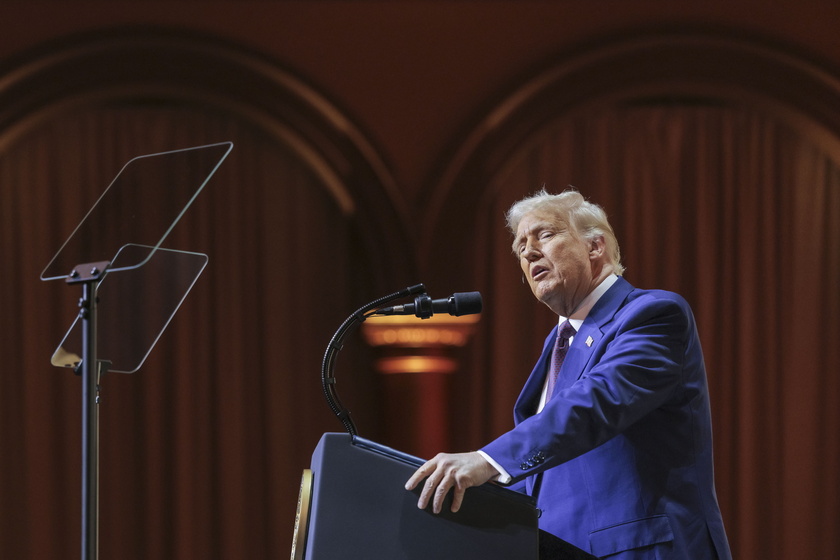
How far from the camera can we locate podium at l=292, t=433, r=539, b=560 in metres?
1.49

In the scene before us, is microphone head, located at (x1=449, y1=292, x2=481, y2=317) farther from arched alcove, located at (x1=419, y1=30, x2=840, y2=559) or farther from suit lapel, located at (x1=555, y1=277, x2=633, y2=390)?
arched alcove, located at (x1=419, y1=30, x2=840, y2=559)

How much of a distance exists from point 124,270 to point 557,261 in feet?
3.23

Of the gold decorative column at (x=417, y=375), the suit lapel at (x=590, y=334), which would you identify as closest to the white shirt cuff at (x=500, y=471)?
the suit lapel at (x=590, y=334)

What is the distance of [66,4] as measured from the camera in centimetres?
367

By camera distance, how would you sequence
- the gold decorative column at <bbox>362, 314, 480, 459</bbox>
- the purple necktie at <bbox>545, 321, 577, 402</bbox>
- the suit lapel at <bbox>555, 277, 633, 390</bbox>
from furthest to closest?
the gold decorative column at <bbox>362, 314, 480, 459</bbox> < the purple necktie at <bbox>545, 321, 577, 402</bbox> < the suit lapel at <bbox>555, 277, 633, 390</bbox>

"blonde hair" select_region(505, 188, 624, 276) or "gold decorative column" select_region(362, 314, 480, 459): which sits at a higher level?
"blonde hair" select_region(505, 188, 624, 276)

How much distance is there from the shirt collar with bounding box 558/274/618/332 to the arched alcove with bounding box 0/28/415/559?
5.03 feet

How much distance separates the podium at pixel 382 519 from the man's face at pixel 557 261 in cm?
79

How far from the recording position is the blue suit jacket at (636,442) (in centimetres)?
173

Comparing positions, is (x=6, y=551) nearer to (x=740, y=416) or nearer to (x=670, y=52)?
(x=740, y=416)

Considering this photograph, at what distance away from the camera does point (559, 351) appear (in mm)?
2207

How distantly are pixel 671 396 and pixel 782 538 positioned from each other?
2.21 metres

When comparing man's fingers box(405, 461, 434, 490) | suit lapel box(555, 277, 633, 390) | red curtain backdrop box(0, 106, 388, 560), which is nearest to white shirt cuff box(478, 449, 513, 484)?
man's fingers box(405, 461, 434, 490)

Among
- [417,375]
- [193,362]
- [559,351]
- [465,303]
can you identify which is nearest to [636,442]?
[559,351]
